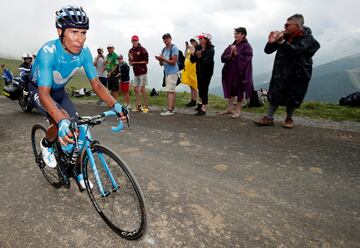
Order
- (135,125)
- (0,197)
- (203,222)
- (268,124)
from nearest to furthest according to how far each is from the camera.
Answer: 1. (203,222)
2. (0,197)
3. (268,124)
4. (135,125)

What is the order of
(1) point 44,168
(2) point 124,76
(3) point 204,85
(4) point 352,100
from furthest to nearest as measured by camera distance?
(2) point 124,76, (4) point 352,100, (3) point 204,85, (1) point 44,168

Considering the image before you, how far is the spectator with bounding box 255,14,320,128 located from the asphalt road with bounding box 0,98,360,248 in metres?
0.83

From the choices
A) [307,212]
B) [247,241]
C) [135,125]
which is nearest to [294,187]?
[307,212]

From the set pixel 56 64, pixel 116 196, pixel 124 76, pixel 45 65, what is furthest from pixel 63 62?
pixel 124 76

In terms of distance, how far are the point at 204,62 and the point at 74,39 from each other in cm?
580

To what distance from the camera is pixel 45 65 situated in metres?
3.15

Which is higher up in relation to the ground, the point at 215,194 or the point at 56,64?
the point at 56,64

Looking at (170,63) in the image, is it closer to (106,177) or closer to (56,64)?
(56,64)

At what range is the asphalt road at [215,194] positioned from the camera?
3.06m

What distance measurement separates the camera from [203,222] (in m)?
3.29

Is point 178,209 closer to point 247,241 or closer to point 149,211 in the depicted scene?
point 149,211

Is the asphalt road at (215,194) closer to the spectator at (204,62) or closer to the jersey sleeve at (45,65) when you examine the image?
the jersey sleeve at (45,65)

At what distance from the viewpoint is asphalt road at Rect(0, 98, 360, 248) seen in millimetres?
3061

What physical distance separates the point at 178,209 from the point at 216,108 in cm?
706
